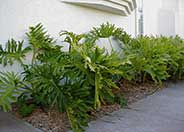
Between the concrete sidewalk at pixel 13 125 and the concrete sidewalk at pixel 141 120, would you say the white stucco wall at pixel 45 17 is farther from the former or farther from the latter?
the concrete sidewalk at pixel 141 120

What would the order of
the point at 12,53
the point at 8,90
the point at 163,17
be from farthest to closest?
the point at 163,17 < the point at 12,53 < the point at 8,90

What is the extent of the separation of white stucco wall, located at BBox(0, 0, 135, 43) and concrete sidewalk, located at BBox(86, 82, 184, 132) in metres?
2.19

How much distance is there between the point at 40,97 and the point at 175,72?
4.36 m

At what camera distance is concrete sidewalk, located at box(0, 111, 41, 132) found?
424cm

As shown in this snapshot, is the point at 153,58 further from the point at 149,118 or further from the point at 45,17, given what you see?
the point at 45,17

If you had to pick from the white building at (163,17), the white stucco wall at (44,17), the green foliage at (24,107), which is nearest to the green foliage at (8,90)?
the green foliage at (24,107)

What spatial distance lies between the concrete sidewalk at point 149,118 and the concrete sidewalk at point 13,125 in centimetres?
87

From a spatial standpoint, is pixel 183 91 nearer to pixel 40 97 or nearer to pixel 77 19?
pixel 77 19

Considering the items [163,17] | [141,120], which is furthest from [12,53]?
[163,17]

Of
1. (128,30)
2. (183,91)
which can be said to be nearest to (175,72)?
(183,91)

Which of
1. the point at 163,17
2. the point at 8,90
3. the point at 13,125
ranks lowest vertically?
the point at 13,125

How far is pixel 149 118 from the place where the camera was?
15.9ft

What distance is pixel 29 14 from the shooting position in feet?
18.4

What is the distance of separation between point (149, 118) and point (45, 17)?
2800 millimetres
